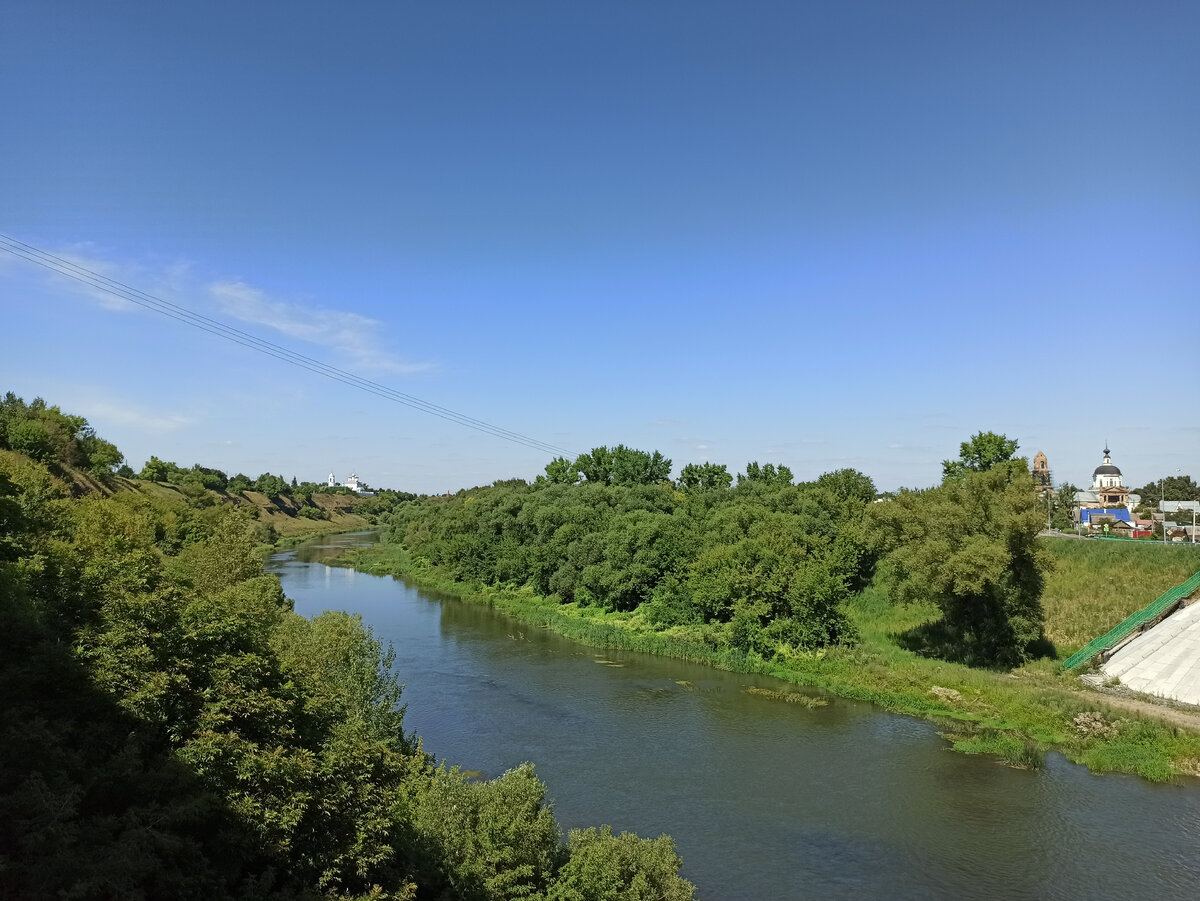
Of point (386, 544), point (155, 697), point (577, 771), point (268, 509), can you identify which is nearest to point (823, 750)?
point (577, 771)

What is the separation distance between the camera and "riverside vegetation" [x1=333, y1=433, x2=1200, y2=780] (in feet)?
102

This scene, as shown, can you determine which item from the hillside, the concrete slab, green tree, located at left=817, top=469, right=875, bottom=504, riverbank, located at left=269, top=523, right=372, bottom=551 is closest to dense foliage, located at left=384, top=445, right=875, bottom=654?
green tree, located at left=817, top=469, right=875, bottom=504

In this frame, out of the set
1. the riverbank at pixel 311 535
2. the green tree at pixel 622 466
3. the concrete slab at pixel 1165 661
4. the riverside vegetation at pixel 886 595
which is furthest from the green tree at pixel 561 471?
the concrete slab at pixel 1165 661

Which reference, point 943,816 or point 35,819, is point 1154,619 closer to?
point 943,816

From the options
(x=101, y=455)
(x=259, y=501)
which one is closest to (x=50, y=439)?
(x=101, y=455)

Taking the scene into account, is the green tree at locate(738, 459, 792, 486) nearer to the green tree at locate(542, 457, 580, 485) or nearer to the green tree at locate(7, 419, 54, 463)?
the green tree at locate(542, 457, 580, 485)

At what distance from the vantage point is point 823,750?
2836cm

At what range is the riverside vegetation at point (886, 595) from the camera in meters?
31.2

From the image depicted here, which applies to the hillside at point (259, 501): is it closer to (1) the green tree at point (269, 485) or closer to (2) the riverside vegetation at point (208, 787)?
(1) the green tree at point (269, 485)

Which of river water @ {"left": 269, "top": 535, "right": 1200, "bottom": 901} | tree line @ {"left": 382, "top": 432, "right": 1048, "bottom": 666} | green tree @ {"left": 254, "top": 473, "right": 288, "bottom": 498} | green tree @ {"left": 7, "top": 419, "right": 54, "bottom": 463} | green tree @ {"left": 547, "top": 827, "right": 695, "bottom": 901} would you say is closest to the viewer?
green tree @ {"left": 547, "top": 827, "right": 695, "bottom": 901}

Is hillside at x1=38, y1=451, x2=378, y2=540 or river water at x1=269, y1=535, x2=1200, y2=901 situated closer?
river water at x1=269, y1=535, x2=1200, y2=901

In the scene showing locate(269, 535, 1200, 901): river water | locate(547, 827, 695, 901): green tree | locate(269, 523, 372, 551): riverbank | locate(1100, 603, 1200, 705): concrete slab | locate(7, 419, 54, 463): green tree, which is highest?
locate(7, 419, 54, 463): green tree

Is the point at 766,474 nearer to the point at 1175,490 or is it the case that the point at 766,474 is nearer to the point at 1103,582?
the point at 1103,582

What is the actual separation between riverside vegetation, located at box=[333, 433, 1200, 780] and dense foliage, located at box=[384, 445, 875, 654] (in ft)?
0.55
